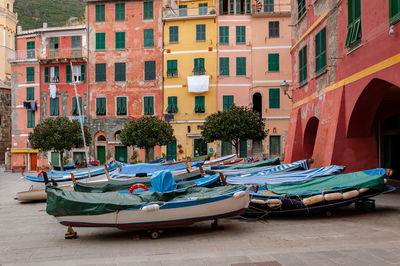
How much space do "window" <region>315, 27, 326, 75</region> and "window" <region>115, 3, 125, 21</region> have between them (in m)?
24.3

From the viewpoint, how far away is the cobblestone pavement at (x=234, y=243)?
6.69 m

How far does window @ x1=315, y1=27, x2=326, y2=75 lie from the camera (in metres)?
15.5

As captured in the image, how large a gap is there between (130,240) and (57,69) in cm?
3221

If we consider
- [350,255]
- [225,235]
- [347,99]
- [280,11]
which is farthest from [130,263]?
[280,11]

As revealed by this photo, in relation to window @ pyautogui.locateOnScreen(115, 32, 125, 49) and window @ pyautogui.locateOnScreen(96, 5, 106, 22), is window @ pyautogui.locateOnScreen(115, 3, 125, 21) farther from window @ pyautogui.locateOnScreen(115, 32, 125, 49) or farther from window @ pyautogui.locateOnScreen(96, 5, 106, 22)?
window @ pyautogui.locateOnScreen(115, 32, 125, 49)

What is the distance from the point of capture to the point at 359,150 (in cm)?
1373

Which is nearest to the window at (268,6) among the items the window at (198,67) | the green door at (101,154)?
the window at (198,67)

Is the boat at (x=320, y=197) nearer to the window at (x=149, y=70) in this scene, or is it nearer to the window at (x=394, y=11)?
the window at (x=394, y=11)

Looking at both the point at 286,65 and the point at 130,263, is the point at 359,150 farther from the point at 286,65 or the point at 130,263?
the point at 286,65

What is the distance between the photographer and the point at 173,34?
34750mm

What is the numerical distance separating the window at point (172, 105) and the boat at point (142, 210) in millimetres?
25417

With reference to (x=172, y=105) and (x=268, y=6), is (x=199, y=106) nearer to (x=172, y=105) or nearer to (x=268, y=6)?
(x=172, y=105)

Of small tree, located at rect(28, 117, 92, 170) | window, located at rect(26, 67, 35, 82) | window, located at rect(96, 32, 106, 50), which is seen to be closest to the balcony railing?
window, located at rect(96, 32, 106, 50)

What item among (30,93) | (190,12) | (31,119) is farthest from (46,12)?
(190,12)
